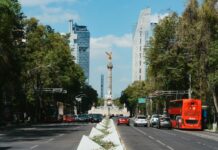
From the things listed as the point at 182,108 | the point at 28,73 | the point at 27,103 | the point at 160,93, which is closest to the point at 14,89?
the point at 28,73

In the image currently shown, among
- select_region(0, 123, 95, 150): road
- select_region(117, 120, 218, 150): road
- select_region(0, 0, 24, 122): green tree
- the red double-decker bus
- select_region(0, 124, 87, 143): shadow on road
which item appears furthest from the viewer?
the red double-decker bus

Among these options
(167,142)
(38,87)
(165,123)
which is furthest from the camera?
(38,87)

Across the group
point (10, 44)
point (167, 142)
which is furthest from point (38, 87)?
point (167, 142)

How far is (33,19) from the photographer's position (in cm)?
8594

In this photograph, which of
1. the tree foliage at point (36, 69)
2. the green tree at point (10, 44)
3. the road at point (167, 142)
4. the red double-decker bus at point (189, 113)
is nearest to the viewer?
the road at point (167, 142)

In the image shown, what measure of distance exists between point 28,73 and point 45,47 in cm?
1261

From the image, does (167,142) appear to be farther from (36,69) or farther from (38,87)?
(38,87)

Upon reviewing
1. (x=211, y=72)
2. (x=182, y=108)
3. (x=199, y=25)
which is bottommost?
(x=182, y=108)

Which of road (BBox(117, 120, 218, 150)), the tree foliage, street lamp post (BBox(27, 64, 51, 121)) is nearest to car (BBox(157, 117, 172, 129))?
the tree foliage

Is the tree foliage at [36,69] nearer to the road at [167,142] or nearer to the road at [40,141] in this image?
the road at [40,141]

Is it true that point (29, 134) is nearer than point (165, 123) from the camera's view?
Yes

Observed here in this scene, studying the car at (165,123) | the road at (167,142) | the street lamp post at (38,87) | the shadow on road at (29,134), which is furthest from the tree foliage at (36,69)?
the road at (167,142)

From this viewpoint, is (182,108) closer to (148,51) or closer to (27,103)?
(148,51)

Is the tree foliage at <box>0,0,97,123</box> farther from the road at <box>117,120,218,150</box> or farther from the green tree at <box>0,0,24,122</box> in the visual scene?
the road at <box>117,120,218,150</box>
